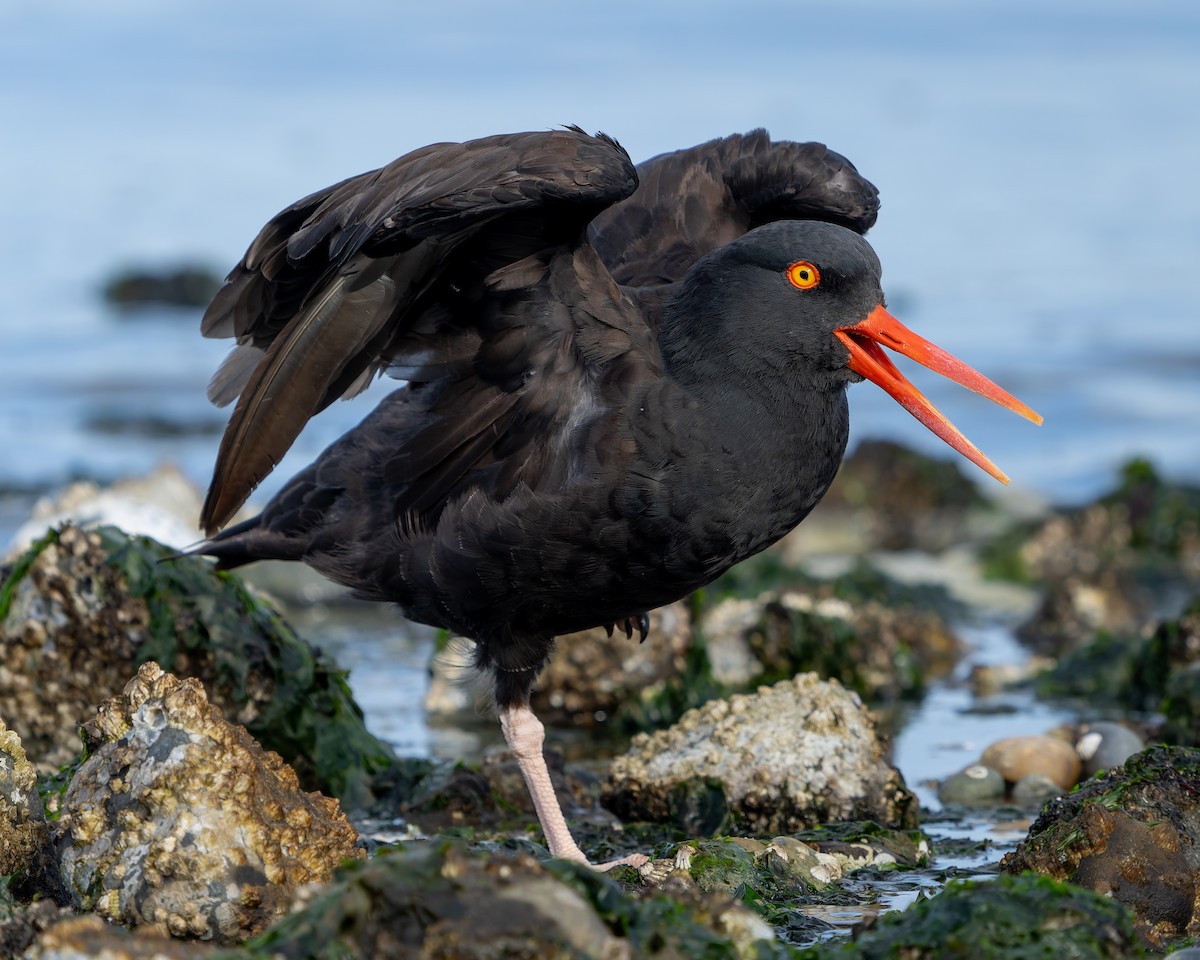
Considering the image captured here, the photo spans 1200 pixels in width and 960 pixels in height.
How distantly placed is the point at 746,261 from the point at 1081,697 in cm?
285

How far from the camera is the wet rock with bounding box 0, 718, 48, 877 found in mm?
3348

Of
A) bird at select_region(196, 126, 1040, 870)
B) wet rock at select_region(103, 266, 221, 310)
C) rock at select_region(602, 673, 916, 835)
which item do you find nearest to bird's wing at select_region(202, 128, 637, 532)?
bird at select_region(196, 126, 1040, 870)

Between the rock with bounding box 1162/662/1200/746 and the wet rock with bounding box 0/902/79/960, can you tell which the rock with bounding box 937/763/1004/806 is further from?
the wet rock with bounding box 0/902/79/960

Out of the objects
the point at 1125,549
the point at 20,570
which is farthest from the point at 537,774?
the point at 1125,549

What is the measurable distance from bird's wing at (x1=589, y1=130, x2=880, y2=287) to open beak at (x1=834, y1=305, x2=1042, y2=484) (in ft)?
2.90

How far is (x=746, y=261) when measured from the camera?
4121 mm

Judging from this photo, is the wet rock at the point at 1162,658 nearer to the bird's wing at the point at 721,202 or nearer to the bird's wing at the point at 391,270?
the bird's wing at the point at 721,202

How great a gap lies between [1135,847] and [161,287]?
16144mm

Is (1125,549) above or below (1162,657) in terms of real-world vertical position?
above

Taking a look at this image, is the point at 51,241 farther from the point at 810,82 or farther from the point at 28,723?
the point at 28,723

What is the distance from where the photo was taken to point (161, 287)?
18016mm

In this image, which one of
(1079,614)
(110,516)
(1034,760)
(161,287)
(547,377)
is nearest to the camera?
(547,377)

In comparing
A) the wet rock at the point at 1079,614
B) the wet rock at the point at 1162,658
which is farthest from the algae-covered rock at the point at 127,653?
A: the wet rock at the point at 1079,614

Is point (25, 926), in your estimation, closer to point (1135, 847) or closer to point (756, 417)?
point (756, 417)
